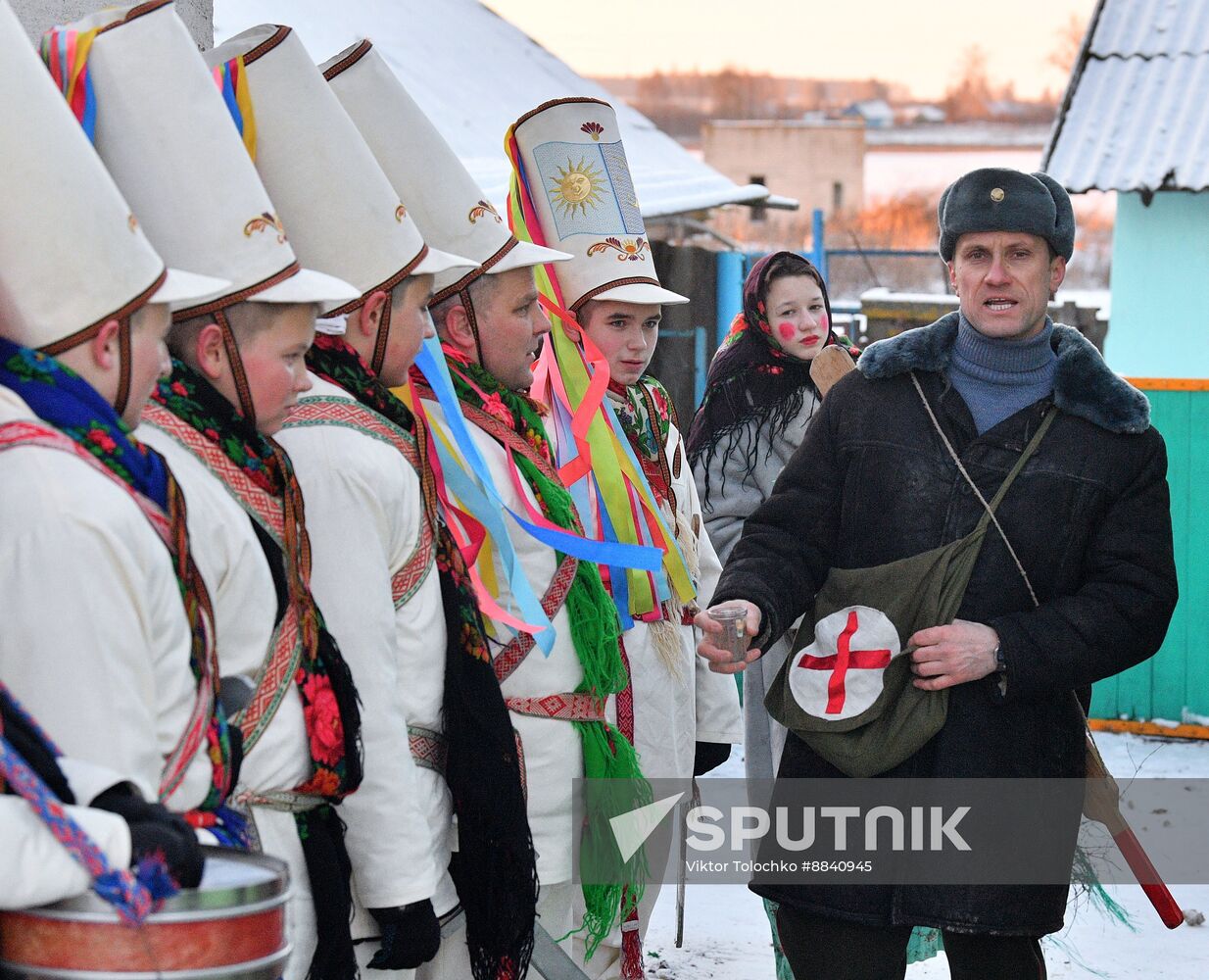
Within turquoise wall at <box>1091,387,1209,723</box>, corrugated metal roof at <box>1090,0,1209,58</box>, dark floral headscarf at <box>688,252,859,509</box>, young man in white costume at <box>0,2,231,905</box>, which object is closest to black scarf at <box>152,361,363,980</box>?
young man in white costume at <box>0,2,231,905</box>

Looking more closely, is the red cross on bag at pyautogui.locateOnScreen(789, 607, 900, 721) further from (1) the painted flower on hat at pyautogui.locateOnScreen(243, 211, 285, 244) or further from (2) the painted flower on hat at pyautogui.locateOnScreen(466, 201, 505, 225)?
(1) the painted flower on hat at pyautogui.locateOnScreen(243, 211, 285, 244)

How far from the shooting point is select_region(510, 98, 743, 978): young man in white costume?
329 cm

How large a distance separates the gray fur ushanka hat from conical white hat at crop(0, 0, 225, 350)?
1.65 meters

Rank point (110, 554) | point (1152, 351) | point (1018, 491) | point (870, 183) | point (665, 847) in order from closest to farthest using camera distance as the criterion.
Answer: point (110, 554) < point (1018, 491) < point (665, 847) < point (1152, 351) < point (870, 183)

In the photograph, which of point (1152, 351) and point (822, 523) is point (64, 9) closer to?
point (822, 523)

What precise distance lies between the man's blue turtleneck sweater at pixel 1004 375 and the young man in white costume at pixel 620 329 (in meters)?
0.80

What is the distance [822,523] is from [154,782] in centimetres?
158

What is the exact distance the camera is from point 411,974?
2.50 metres

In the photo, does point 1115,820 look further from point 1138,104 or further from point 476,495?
point 1138,104

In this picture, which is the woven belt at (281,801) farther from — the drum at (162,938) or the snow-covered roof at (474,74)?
the snow-covered roof at (474,74)

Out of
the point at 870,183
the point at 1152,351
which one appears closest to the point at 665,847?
the point at 1152,351

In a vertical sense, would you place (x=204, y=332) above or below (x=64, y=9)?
below

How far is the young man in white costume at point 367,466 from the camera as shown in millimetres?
2197

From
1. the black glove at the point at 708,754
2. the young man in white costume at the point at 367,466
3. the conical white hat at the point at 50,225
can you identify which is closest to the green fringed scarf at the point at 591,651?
the young man in white costume at the point at 367,466
